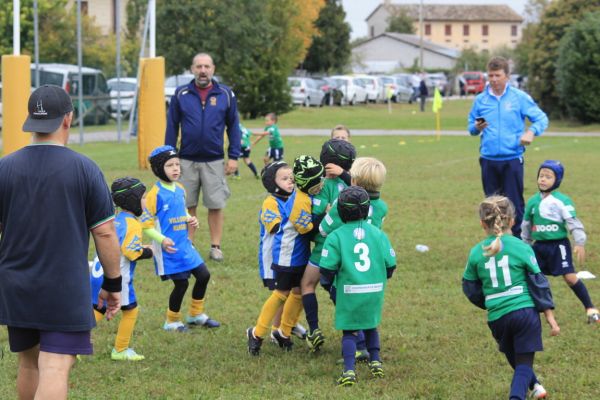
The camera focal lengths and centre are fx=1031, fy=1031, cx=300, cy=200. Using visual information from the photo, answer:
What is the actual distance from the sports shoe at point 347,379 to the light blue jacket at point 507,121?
14.5 feet

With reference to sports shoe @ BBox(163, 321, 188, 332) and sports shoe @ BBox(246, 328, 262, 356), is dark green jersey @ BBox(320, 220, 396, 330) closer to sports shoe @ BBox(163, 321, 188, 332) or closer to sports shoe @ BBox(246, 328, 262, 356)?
sports shoe @ BBox(246, 328, 262, 356)

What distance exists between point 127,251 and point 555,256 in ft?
12.3

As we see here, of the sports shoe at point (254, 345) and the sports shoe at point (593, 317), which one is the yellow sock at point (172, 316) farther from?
the sports shoe at point (593, 317)

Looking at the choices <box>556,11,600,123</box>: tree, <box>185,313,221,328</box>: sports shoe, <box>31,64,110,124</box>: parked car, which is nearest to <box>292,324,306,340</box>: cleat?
<box>185,313,221,328</box>: sports shoe

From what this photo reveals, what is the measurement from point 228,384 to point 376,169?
1825mm

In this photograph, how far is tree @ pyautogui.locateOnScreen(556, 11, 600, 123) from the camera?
39906mm

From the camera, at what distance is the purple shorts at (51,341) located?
514 centimetres

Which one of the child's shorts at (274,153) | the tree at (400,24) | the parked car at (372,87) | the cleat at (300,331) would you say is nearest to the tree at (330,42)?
the parked car at (372,87)

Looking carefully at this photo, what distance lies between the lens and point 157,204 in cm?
819

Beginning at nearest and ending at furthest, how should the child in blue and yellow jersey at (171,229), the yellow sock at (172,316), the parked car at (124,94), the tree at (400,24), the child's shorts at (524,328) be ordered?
the child's shorts at (524,328), the child in blue and yellow jersey at (171,229), the yellow sock at (172,316), the parked car at (124,94), the tree at (400,24)

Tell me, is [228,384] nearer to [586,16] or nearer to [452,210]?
[452,210]

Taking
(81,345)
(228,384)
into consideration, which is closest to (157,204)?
(228,384)

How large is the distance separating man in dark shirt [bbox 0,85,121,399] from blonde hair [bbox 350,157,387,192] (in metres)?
2.53

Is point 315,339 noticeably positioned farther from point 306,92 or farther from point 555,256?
point 306,92
